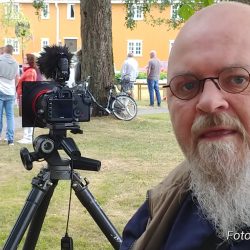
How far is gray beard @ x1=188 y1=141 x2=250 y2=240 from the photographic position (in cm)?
143

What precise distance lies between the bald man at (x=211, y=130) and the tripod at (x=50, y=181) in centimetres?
175

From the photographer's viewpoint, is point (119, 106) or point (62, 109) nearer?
point (62, 109)

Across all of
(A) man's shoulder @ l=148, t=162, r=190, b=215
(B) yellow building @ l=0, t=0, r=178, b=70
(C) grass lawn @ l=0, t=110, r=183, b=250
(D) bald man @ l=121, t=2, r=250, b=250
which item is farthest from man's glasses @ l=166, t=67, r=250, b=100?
(B) yellow building @ l=0, t=0, r=178, b=70

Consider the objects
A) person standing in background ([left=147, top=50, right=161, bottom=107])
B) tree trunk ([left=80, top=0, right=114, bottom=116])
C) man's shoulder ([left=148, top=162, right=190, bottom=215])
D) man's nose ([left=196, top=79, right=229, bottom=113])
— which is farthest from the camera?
person standing in background ([left=147, top=50, right=161, bottom=107])

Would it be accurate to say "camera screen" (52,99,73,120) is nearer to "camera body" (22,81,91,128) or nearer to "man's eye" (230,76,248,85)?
"camera body" (22,81,91,128)

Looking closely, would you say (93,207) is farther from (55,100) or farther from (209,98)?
(209,98)

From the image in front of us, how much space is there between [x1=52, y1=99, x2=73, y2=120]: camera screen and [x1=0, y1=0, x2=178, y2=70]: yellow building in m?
43.5

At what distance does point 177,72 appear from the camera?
5.07 feet

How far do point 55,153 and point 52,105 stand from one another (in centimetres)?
33

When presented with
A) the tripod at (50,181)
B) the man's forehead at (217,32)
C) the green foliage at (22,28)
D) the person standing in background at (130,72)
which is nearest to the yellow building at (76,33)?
the green foliage at (22,28)

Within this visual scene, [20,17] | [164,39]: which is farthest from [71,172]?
[164,39]

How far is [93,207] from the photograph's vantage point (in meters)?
3.50

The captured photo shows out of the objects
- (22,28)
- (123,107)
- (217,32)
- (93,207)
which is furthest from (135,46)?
(217,32)

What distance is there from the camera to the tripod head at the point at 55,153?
3.33 metres
